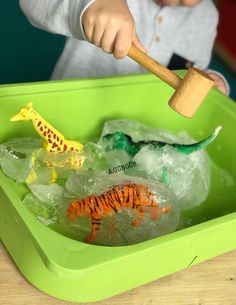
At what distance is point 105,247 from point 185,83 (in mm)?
176

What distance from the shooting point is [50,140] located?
1.54ft

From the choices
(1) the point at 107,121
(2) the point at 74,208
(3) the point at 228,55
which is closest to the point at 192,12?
(1) the point at 107,121

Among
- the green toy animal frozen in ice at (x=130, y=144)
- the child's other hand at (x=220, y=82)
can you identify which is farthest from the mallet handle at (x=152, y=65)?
the child's other hand at (x=220, y=82)

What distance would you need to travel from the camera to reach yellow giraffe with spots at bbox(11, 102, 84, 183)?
449mm

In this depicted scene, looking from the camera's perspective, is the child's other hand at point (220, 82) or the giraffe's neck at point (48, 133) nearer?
the giraffe's neck at point (48, 133)

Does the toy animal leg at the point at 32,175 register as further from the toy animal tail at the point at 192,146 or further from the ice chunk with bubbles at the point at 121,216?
the toy animal tail at the point at 192,146

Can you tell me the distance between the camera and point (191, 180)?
532 millimetres

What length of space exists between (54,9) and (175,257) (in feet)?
1.04

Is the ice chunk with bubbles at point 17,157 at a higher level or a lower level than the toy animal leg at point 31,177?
higher

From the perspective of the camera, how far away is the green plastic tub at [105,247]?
343 millimetres

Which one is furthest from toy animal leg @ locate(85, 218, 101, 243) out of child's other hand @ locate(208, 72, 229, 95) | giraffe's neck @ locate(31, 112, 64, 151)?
child's other hand @ locate(208, 72, 229, 95)

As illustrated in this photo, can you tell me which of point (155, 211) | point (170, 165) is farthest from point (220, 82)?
point (155, 211)

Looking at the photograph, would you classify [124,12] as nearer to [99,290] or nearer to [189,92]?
[189,92]

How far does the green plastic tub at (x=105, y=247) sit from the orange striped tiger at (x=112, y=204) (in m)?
→ 0.06
